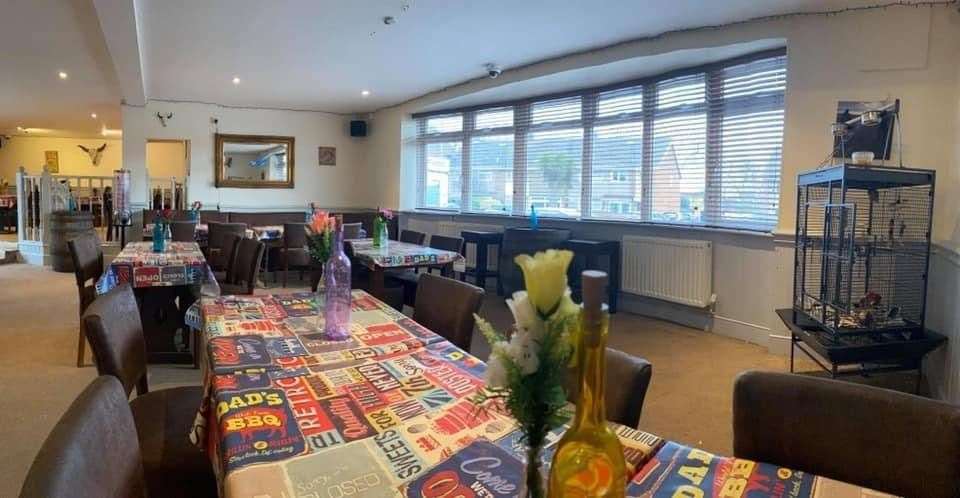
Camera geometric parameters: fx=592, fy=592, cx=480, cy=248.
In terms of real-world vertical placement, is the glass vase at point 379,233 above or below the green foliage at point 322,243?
below

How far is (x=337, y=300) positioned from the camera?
187 cm

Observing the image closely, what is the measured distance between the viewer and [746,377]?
124 cm

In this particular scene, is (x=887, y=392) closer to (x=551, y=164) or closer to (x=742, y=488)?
(x=742, y=488)

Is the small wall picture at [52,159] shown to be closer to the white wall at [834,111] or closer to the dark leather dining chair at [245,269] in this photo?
the dark leather dining chair at [245,269]

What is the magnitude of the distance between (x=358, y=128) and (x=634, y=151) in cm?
490

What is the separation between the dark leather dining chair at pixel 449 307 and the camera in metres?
2.08

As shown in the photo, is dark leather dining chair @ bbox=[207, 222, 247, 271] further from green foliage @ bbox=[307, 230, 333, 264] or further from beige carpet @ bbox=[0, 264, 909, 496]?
green foliage @ bbox=[307, 230, 333, 264]

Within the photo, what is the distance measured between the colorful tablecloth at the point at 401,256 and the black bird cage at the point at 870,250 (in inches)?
97.6

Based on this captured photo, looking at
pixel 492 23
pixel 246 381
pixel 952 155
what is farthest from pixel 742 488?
pixel 492 23

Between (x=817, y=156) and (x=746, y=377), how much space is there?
3555 millimetres

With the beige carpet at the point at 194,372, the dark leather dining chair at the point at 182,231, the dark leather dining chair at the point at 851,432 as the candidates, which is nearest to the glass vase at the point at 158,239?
the beige carpet at the point at 194,372

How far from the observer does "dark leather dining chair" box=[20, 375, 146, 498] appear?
0.79 metres

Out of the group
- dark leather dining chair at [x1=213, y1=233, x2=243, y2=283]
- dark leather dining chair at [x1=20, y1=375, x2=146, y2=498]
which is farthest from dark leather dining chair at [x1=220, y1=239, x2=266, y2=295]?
dark leather dining chair at [x1=20, y1=375, x2=146, y2=498]

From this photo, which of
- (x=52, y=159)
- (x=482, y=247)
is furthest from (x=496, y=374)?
(x=52, y=159)
